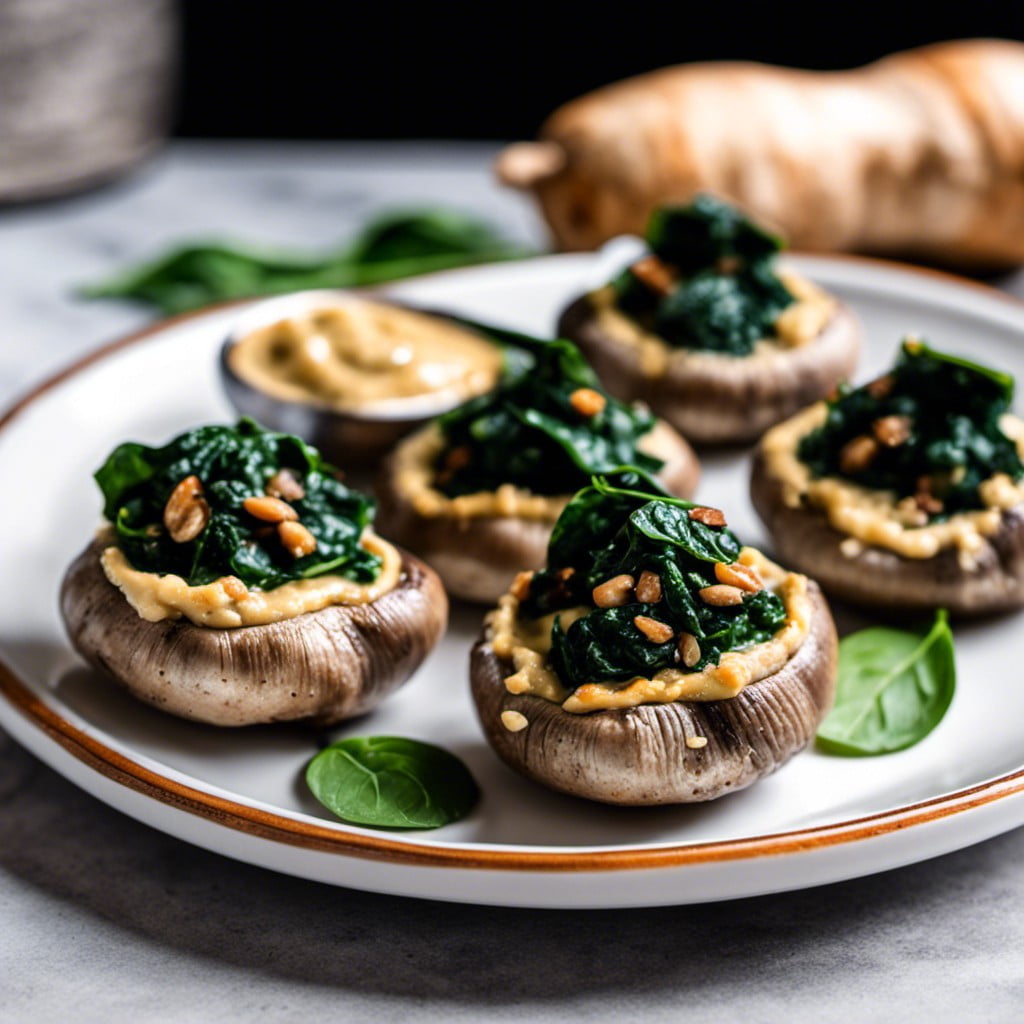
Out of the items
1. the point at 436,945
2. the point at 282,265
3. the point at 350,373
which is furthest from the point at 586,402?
the point at 282,265

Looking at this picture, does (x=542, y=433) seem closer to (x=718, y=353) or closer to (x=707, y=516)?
(x=707, y=516)

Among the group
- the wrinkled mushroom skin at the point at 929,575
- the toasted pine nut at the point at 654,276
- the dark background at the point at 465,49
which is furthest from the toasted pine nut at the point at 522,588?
the dark background at the point at 465,49

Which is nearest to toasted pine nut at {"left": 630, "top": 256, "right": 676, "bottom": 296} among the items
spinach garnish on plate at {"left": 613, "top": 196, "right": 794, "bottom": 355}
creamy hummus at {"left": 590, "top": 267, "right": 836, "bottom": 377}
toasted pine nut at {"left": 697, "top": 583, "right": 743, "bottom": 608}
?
spinach garnish on plate at {"left": 613, "top": 196, "right": 794, "bottom": 355}

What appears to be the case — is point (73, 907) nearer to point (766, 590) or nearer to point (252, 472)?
point (252, 472)

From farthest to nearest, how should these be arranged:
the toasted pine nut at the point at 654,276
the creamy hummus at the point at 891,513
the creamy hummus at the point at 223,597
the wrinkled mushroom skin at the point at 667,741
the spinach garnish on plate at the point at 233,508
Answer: the toasted pine nut at the point at 654,276, the creamy hummus at the point at 891,513, the spinach garnish on plate at the point at 233,508, the creamy hummus at the point at 223,597, the wrinkled mushroom skin at the point at 667,741

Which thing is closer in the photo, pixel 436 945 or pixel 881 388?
pixel 436 945

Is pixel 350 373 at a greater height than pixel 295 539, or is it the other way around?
pixel 295 539

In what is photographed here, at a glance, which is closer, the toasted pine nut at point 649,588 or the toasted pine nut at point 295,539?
the toasted pine nut at point 649,588

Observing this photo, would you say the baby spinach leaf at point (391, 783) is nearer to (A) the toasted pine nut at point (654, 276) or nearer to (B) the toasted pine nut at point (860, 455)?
(B) the toasted pine nut at point (860, 455)
